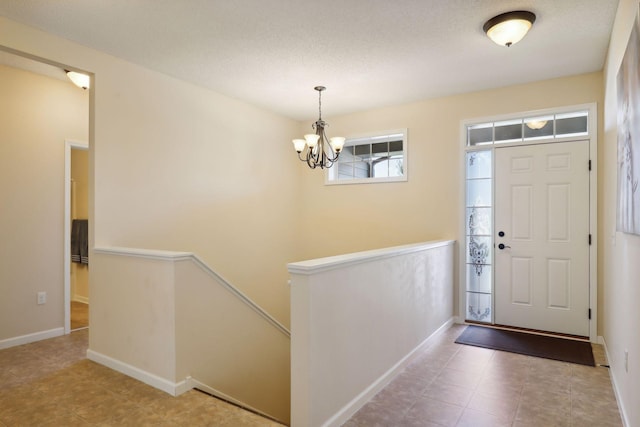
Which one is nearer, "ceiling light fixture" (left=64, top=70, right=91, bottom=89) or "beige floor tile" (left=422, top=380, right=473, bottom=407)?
"beige floor tile" (left=422, top=380, right=473, bottom=407)

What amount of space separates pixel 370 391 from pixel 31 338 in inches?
138

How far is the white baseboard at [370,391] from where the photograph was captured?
2.34m

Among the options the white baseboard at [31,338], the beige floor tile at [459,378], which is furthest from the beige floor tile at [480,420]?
the white baseboard at [31,338]

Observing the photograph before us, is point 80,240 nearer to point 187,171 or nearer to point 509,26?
point 187,171

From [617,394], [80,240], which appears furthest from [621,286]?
[80,240]

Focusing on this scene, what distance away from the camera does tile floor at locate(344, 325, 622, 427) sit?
7.93 ft

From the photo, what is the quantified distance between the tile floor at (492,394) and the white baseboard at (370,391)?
1.5 inches

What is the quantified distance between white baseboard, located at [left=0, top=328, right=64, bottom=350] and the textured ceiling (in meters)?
2.93

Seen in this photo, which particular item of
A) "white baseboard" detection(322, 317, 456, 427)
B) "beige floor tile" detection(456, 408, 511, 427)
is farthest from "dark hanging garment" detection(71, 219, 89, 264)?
"beige floor tile" detection(456, 408, 511, 427)

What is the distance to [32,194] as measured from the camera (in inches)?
155

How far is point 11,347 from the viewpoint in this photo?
3695 mm

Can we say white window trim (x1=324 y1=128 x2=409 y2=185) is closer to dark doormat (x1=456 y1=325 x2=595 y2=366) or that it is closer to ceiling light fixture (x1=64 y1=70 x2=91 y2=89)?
dark doormat (x1=456 y1=325 x2=595 y2=366)

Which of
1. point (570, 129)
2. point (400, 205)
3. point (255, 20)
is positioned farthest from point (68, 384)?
point (570, 129)

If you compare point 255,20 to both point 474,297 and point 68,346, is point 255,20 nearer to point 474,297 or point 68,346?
point 68,346
